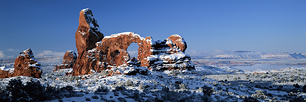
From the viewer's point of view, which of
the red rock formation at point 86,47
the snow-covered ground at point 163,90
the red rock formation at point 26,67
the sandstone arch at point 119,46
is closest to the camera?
the snow-covered ground at point 163,90

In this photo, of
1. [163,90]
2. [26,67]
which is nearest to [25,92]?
[163,90]

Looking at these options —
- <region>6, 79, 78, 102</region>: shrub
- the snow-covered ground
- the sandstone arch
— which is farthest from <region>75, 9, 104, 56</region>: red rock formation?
<region>6, 79, 78, 102</region>: shrub

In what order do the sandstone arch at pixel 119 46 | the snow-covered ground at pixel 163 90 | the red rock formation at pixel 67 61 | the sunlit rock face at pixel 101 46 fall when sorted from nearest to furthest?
the snow-covered ground at pixel 163 90, the sunlit rock face at pixel 101 46, the sandstone arch at pixel 119 46, the red rock formation at pixel 67 61

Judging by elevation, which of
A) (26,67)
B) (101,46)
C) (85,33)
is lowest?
(26,67)

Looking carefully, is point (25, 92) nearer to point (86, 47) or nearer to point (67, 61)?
point (86, 47)

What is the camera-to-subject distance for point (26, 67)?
72.4ft

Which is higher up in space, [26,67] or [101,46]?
[101,46]

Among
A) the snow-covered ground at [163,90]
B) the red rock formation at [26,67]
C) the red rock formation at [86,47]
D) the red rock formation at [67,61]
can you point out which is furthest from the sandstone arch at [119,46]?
the snow-covered ground at [163,90]

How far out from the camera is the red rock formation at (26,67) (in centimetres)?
2198

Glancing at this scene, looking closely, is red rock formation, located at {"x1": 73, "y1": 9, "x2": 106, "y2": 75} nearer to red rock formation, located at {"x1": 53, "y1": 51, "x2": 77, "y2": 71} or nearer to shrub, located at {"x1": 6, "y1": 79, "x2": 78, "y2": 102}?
red rock formation, located at {"x1": 53, "y1": 51, "x2": 77, "y2": 71}

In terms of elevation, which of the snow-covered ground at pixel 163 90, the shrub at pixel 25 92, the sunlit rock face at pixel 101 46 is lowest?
the snow-covered ground at pixel 163 90

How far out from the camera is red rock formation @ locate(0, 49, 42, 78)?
22.0m

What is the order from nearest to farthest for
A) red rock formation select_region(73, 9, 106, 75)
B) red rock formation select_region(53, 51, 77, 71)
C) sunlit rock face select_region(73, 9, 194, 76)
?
sunlit rock face select_region(73, 9, 194, 76), red rock formation select_region(73, 9, 106, 75), red rock formation select_region(53, 51, 77, 71)

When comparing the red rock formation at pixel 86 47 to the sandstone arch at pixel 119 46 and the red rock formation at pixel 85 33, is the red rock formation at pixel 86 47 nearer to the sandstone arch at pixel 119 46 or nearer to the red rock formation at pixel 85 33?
the red rock formation at pixel 85 33
